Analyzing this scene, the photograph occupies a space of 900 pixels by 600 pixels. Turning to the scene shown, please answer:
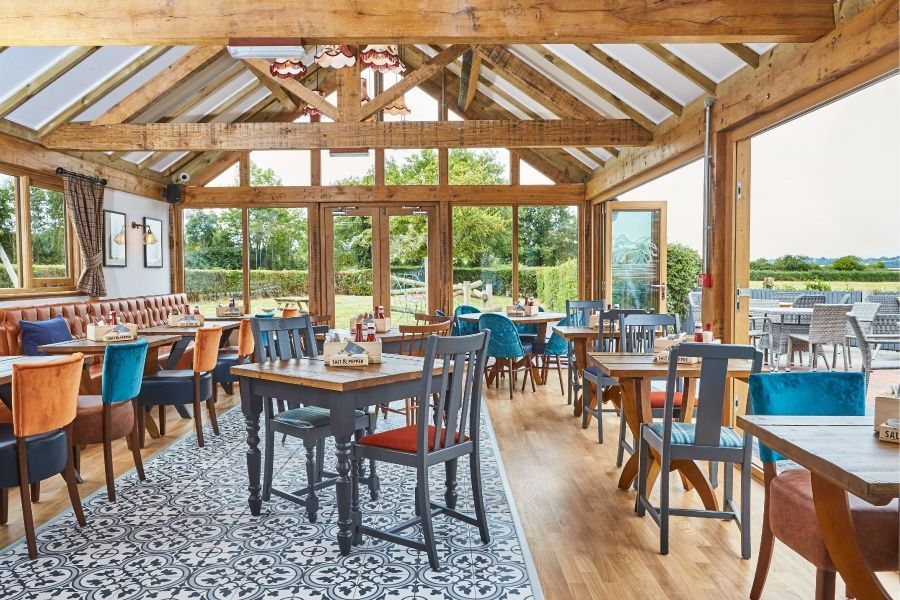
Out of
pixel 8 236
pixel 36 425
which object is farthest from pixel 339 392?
pixel 8 236

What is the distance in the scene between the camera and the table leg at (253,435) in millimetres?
3363

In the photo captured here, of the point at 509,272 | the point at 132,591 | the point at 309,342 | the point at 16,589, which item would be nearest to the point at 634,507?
the point at 309,342

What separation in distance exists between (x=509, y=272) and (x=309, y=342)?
19.9 feet

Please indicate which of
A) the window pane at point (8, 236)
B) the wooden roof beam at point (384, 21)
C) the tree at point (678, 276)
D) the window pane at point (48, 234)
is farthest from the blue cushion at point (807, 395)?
the tree at point (678, 276)

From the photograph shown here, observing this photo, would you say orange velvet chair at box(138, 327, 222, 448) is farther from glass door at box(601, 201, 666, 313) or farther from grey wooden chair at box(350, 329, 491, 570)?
glass door at box(601, 201, 666, 313)

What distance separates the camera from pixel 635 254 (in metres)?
9.01

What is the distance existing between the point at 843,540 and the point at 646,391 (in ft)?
5.49

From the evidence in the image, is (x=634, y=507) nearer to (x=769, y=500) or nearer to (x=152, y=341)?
(x=769, y=500)

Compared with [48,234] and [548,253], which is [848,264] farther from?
[48,234]

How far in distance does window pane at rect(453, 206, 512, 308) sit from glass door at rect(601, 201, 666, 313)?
1.47 metres

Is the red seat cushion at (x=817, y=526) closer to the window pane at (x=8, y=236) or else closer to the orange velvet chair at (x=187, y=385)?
the orange velvet chair at (x=187, y=385)

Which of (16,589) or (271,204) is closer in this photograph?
(16,589)

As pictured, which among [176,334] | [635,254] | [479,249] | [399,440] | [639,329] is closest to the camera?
[399,440]

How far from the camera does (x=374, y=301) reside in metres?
9.83
